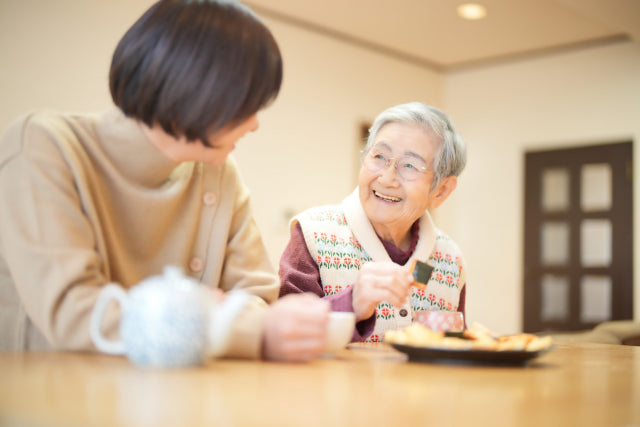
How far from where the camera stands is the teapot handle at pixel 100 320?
1.03 meters

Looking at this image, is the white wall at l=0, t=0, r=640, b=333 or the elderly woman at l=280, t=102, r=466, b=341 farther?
the white wall at l=0, t=0, r=640, b=333

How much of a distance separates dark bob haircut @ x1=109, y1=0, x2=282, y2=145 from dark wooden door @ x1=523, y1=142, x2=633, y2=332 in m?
5.79

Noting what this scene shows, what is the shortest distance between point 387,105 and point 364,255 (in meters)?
5.05

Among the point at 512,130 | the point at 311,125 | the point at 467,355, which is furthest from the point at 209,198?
the point at 512,130

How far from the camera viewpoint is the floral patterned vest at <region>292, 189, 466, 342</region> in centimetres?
210

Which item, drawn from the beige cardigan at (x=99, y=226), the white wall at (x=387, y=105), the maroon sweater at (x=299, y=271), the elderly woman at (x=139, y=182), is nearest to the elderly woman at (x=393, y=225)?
the maroon sweater at (x=299, y=271)

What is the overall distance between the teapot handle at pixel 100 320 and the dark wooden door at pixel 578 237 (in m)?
6.01

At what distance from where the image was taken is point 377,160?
2.29 metres

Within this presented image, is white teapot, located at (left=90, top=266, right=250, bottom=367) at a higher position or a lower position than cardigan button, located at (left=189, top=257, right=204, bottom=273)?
lower

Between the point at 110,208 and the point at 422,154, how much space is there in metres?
1.20

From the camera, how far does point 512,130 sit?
23.1ft

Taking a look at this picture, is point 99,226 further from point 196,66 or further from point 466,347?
point 466,347

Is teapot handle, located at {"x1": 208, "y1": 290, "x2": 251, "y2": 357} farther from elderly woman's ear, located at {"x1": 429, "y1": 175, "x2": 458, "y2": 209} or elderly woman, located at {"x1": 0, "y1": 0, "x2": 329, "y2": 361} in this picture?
elderly woman's ear, located at {"x1": 429, "y1": 175, "x2": 458, "y2": 209}

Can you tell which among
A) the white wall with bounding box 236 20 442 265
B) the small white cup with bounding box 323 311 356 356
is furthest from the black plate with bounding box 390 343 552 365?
the white wall with bounding box 236 20 442 265
